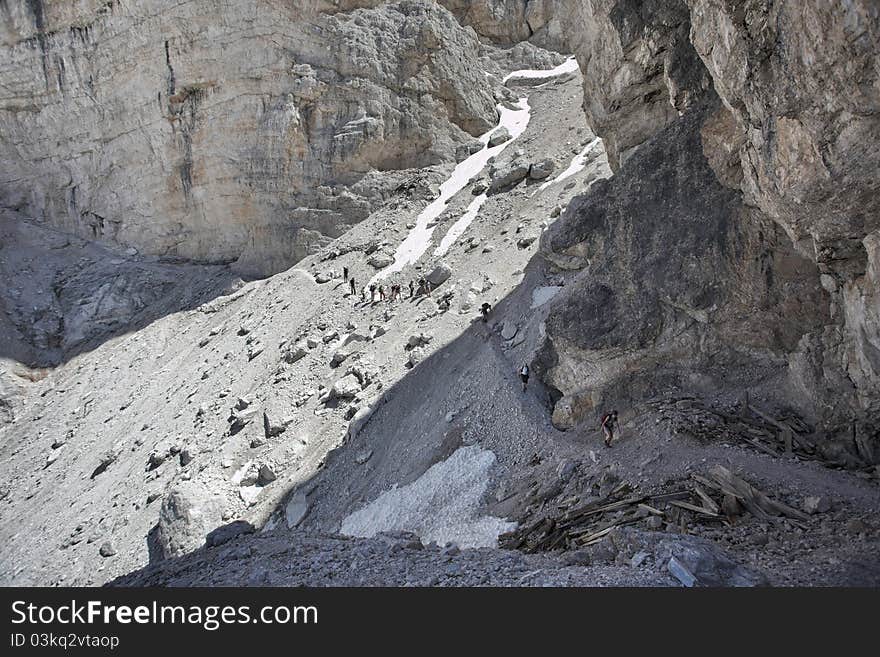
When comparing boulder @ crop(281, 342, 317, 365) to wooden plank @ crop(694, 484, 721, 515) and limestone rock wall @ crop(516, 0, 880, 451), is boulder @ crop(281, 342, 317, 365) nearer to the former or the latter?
limestone rock wall @ crop(516, 0, 880, 451)

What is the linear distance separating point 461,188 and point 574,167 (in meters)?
5.91

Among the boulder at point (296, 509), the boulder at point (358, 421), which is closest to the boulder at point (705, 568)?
the boulder at point (296, 509)

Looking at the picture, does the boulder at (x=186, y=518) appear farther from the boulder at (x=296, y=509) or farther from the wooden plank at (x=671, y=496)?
the wooden plank at (x=671, y=496)

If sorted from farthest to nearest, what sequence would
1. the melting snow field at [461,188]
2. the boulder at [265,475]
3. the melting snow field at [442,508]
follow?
the melting snow field at [461,188], the boulder at [265,475], the melting snow field at [442,508]

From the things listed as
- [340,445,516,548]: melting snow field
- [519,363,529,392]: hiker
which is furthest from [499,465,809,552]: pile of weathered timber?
[519,363,529,392]: hiker

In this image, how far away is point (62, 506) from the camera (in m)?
22.8

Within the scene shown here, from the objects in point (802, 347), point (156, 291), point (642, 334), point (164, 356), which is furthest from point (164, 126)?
point (802, 347)

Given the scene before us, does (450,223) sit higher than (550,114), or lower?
lower

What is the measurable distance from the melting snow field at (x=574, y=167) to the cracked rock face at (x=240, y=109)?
773cm

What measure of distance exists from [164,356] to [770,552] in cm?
2808

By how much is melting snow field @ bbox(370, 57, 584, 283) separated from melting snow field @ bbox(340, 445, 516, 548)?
13.0m

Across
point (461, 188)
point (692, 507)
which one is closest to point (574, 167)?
point (461, 188)

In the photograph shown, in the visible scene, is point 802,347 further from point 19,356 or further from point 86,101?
point 86,101

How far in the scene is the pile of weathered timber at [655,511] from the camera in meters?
9.40
